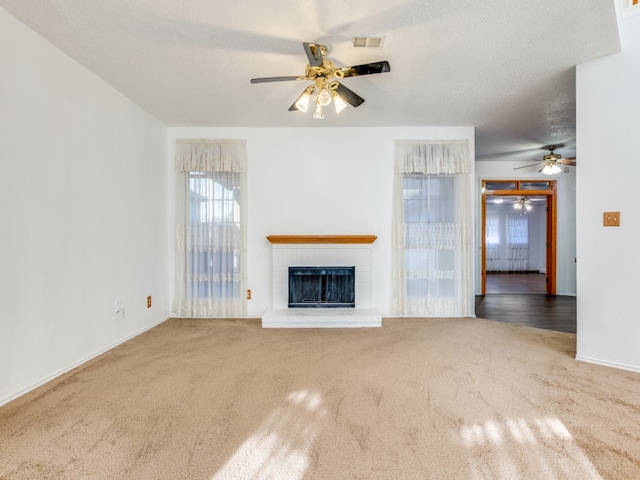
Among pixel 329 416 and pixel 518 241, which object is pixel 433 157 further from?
pixel 518 241

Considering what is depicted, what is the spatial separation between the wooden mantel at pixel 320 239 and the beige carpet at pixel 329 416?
1447mm

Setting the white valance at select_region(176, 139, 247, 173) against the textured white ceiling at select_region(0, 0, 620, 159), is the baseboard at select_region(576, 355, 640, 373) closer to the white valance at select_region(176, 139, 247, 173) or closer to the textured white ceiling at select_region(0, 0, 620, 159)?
the textured white ceiling at select_region(0, 0, 620, 159)

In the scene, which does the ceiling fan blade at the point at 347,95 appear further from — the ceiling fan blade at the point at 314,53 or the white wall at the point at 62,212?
the white wall at the point at 62,212

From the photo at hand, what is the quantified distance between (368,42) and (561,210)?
5.68 meters

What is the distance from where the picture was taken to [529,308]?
4.86m

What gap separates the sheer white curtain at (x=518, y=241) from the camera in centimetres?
1083

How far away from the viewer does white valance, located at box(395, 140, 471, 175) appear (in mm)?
4238

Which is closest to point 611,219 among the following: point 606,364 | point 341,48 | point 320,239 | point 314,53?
point 606,364

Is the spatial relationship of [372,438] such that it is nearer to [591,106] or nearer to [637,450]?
[637,450]

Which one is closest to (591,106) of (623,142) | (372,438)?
(623,142)

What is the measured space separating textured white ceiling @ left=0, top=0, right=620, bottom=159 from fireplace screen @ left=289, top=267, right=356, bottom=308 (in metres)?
1.97

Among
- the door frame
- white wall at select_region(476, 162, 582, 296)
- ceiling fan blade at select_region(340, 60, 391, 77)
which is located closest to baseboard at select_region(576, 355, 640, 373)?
ceiling fan blade at select_region(340, 60, 391, 77)

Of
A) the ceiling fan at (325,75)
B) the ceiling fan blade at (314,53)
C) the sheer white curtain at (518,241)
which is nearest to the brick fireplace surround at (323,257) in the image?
the ceiling fan at (325,75)

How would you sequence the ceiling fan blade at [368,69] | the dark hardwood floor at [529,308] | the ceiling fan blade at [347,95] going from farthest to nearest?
the dark hardwood floor at [529,308] → the ceiling fan blade at [347,95] → the ceiling fan blade at [368,69]
